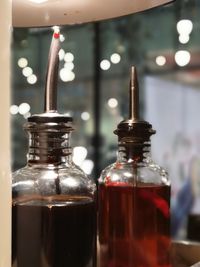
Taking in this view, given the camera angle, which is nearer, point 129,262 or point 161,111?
point 129,262

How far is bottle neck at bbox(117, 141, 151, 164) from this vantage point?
0.60 m

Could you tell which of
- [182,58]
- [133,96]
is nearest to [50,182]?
[133,96]

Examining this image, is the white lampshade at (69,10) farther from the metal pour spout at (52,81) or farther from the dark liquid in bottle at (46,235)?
the dark liquid in bottle at (46,235)

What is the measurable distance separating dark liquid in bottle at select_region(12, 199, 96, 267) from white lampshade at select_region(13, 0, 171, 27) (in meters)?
0.31

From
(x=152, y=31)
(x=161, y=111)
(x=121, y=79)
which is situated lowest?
(x=161, y=111)

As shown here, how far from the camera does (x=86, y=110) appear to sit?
3855 millimetres

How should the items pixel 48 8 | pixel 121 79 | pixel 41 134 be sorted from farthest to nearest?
pixel 121 79 < pixel 48 8 < pixel 41 134

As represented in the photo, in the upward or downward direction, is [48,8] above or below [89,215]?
above

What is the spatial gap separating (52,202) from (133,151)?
136 millimetres

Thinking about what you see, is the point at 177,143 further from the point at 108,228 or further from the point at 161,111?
the point at 108,228

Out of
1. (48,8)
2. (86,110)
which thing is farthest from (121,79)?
(48,8)

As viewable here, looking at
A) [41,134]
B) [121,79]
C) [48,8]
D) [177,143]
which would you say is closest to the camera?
[41,134]

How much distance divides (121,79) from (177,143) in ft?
2.22

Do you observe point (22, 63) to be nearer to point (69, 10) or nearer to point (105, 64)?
point (105, 64)
